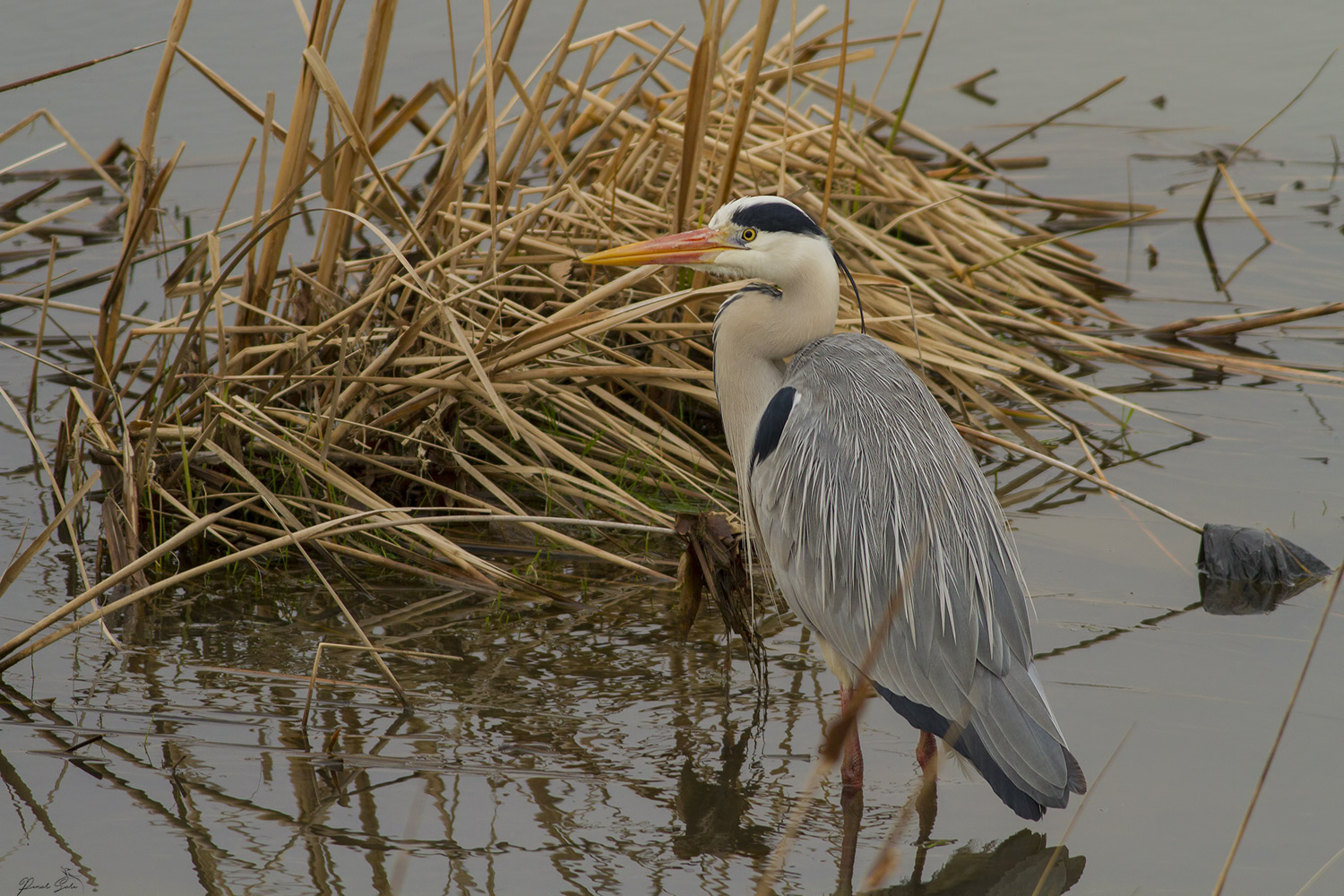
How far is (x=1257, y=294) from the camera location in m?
5.85

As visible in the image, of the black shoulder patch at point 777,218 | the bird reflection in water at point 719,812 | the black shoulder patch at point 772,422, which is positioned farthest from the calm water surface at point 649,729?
the black shoulder patch at point 777,218

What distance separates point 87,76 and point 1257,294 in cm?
675

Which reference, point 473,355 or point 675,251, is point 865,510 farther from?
point 473,355

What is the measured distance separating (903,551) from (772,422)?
0.57 metres

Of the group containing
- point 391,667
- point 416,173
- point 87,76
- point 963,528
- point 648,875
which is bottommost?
point 648,875

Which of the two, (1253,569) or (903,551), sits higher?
(903,551)

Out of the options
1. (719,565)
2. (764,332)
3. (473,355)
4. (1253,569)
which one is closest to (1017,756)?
(719,565)

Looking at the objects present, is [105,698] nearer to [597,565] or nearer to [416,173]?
[597,565]

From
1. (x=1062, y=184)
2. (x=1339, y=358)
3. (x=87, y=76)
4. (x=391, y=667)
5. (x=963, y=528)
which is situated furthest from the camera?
(x=87, y=76)

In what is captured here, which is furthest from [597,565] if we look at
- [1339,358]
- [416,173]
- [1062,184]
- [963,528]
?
[1062,184]

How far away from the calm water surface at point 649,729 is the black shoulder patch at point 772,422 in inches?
24.0

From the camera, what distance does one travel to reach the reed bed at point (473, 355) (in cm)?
398

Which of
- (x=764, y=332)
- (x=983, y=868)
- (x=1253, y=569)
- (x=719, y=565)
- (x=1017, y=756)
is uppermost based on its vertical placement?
(x=764, y=332)

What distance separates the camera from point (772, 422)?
356 centimetres
